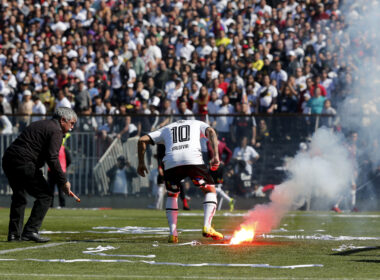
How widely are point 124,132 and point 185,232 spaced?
9.44 meters

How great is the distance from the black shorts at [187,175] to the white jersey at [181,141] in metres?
0.06

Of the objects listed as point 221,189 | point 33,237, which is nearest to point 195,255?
point 33,237

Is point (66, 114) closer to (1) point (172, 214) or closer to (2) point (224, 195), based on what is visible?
(1) point (172, 214)

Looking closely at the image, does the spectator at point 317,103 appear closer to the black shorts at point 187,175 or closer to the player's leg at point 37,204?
the black shorts at point 187,175

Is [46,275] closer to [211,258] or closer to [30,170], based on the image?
[211,258]

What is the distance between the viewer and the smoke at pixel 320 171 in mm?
18719

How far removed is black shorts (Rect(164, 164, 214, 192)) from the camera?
11.7 m

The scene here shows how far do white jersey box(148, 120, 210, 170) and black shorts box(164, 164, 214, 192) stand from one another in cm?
6

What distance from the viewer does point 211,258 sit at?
936 centimetres

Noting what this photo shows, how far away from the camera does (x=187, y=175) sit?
11734 mm

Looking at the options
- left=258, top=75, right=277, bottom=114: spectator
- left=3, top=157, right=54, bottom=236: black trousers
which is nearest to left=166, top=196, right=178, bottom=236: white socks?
left=3, top=157, right=54, bottom=236: black trousers

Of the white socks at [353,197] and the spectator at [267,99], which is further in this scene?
the spectator at [267,99]

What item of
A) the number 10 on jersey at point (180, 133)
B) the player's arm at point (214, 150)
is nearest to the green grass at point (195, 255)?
the player's arm at point (214, 150)

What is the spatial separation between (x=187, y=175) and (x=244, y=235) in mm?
1314
